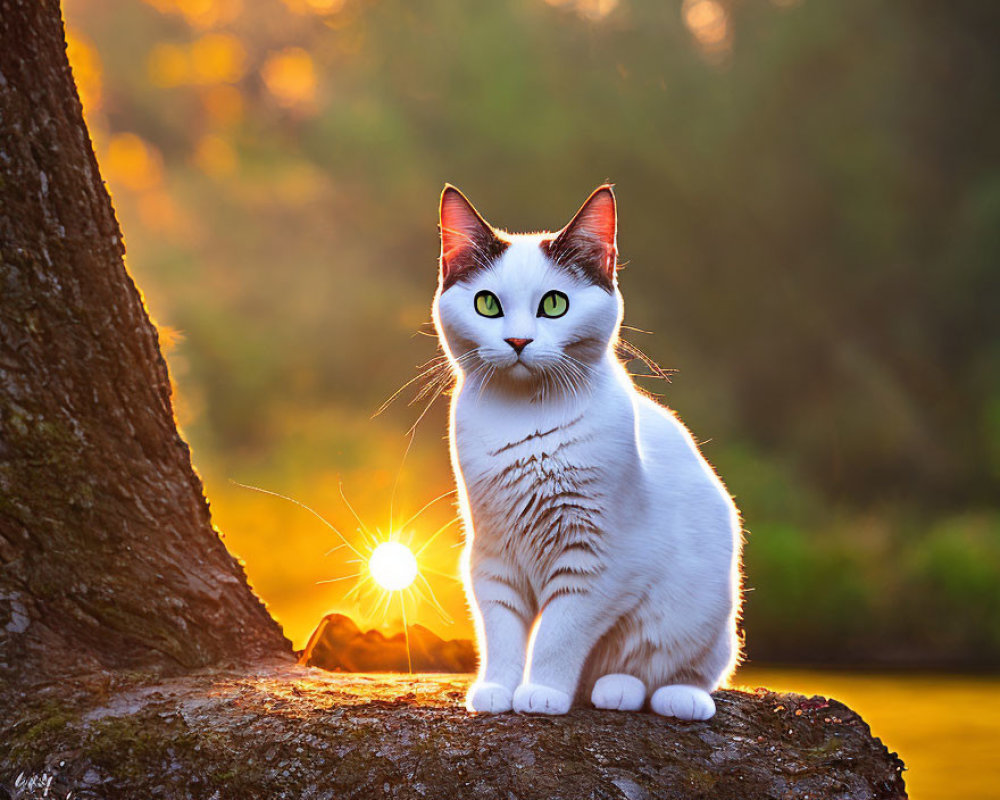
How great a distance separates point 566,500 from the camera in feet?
6.45

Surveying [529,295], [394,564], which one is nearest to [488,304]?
[529,295]

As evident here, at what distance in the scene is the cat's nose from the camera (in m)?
1.90

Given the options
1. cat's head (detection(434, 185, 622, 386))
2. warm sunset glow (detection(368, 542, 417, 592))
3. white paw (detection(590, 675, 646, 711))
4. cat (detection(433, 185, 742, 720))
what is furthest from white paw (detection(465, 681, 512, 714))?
warm sunset glow (detection(368, 542, 417, 592))

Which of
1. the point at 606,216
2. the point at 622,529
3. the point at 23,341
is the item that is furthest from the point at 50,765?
the point at 606,216

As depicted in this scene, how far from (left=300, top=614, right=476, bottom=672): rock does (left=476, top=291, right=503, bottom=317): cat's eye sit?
4.26ft

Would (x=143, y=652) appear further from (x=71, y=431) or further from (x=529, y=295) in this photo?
(x=529, y=295)

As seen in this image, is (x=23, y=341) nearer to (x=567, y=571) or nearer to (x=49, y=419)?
(x=49, y=419)

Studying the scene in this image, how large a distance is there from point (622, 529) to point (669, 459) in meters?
0.28

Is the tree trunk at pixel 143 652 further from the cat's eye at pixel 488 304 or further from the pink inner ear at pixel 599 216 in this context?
the pink inner ear at pixel 599 216

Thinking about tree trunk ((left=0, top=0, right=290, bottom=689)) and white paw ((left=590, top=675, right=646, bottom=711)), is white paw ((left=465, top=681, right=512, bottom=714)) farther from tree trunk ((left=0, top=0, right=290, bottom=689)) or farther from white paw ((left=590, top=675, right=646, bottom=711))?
tree trunk ((left=0, top=0, right=290, bottom=689))

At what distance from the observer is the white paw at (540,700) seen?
1932 mm

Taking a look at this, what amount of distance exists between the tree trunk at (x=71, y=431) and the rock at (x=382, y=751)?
189mm

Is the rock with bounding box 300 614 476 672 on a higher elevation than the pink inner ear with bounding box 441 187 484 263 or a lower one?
lower

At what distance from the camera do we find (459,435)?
2096 mm
